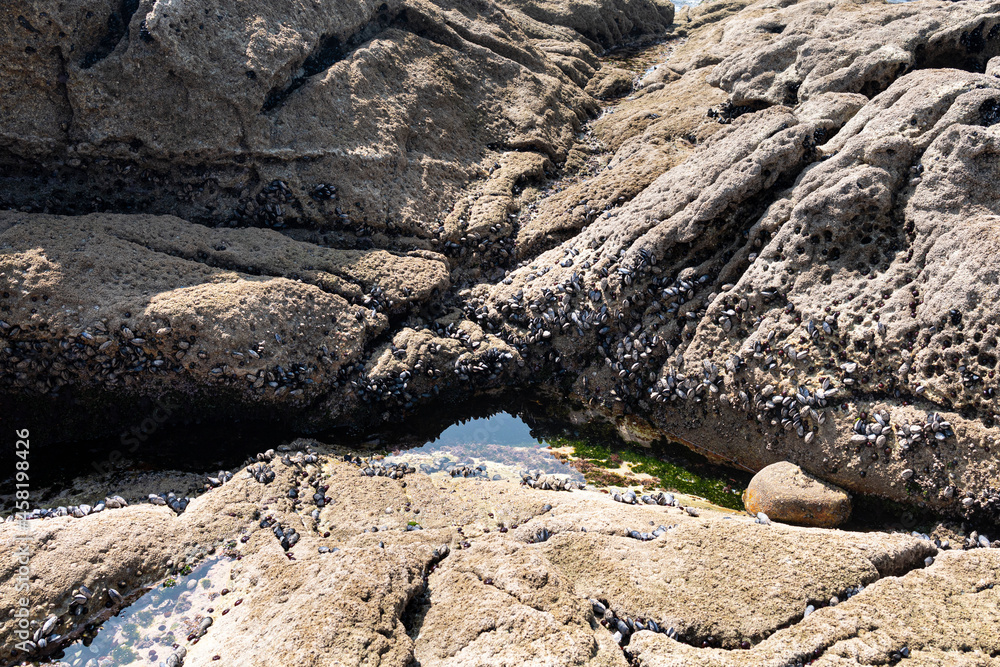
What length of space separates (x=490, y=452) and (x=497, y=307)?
96.7 inches

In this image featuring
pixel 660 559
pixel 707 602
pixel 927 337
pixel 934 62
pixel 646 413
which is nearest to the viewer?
pixel 707 602

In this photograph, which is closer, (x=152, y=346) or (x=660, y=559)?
(x=660, y=559)

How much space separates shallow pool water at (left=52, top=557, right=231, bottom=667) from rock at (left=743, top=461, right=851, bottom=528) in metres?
6.16

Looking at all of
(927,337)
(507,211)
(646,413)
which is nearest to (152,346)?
(507,211)

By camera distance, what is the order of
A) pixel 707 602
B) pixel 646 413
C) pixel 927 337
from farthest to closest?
pixel 646 413
pixel 927 337
pixel 707 602

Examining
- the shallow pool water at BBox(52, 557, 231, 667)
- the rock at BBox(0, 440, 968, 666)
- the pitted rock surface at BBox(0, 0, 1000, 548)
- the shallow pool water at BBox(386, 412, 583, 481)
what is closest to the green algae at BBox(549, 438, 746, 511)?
the shallow pool water at BBox(386, 412, 583, 481)

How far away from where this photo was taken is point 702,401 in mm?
8945

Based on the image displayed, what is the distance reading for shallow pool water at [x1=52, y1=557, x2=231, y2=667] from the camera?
234 inches

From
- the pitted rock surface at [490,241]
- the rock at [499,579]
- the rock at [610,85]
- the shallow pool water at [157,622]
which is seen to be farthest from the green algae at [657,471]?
the rock at [610,85]

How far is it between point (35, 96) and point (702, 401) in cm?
1093

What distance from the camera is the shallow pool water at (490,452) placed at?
8.87m

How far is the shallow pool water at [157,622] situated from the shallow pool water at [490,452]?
9.73 feet

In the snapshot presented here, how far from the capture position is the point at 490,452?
364 inches

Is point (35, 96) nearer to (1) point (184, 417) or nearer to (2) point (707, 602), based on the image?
(1) point (184, 417)
